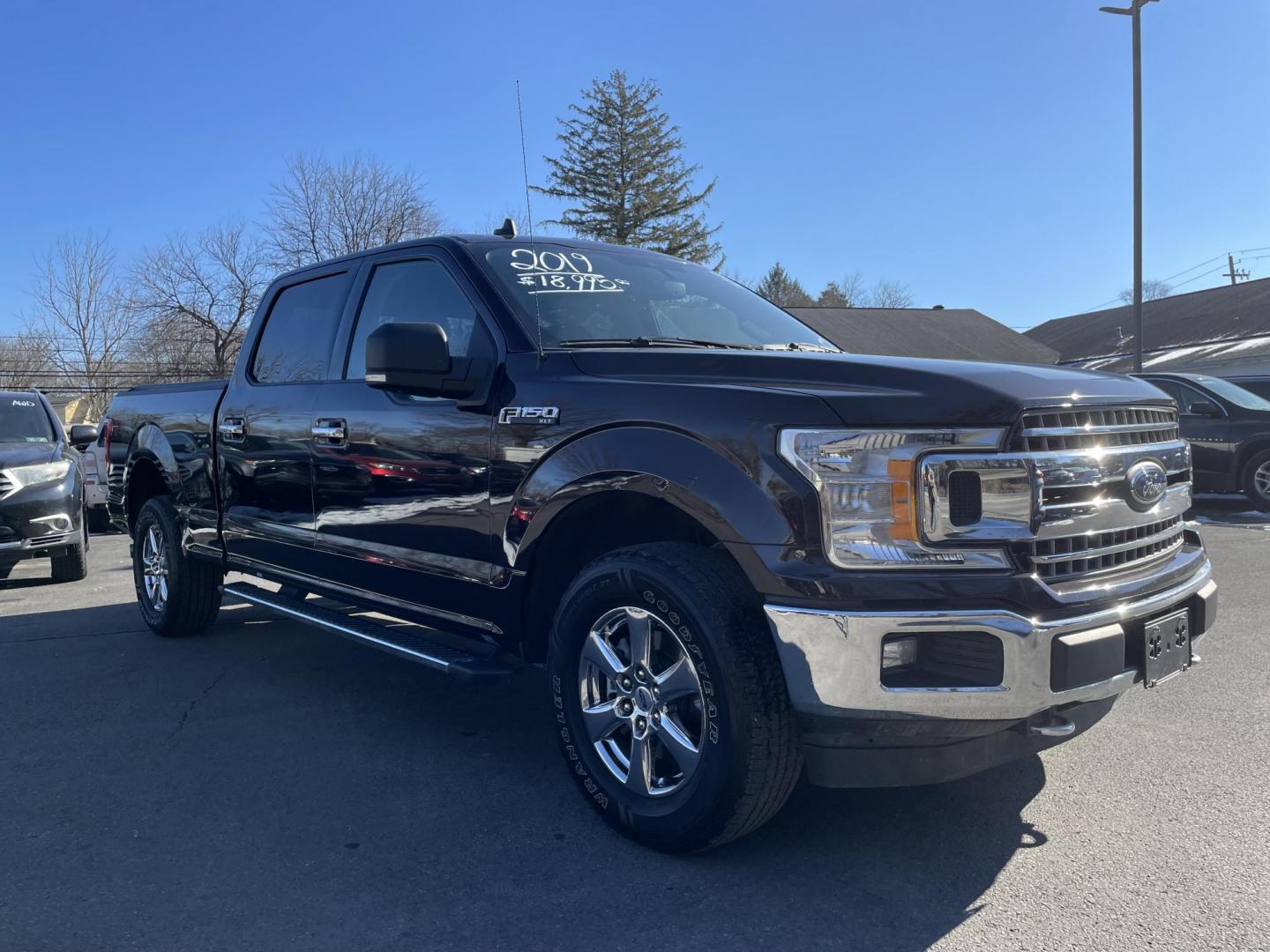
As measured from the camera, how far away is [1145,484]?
2.92 metres

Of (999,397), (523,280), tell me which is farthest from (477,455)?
(999,397)

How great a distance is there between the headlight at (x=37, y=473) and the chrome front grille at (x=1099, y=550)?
8.11 metres

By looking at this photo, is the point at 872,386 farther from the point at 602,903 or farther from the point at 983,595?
the point at 602,903

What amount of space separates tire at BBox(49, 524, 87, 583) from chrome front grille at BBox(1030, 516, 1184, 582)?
8263mm

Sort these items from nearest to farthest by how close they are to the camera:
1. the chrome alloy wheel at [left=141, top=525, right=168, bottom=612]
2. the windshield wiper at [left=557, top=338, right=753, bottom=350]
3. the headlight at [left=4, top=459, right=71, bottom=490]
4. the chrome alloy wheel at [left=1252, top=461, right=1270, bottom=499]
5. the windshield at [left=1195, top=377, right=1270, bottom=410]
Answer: the windshield wiper at [left=557, top=338, right=753, bottom=350] < the chrome alloy wheel at [left=141, top=525, right=168, bottom=612] < the headlight at [left=4, top=459, right=71, bottom=490] < the chrome alloy wheel at [left=1252, top=461, right=1270, bottom=499] < the windshield at [left=1195, top=377, right=1270, bottom=410]

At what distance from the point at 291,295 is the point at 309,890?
3340mm

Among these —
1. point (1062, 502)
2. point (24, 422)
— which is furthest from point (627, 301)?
point (24, 422)

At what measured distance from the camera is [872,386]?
2750 mm

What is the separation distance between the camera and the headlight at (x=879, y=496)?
8.46 feet

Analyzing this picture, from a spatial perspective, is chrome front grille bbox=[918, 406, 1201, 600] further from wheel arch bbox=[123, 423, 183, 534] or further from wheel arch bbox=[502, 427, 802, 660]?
wheel arch bbox=[123, 423, 183, 534]

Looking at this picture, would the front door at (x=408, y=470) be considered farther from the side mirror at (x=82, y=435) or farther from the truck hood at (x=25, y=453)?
the side mirror at (x=82, y=435)

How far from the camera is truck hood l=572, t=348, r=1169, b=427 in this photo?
8.63 feet

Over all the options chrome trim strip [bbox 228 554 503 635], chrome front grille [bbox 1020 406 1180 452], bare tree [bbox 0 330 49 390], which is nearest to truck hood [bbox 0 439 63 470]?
chrome trim strip [bbox 228 554 503 635]

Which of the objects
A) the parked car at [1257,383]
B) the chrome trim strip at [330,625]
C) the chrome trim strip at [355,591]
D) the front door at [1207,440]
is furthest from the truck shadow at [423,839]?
the parked car at [1257,383]
